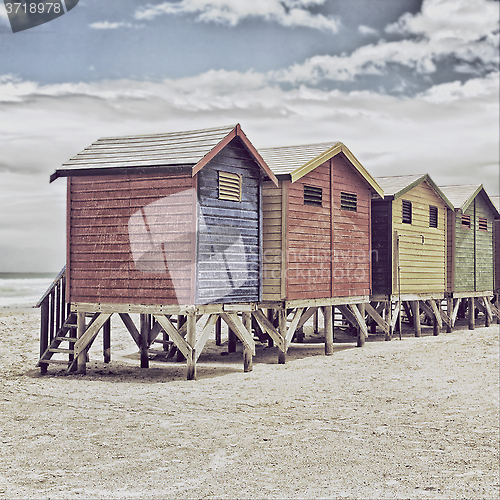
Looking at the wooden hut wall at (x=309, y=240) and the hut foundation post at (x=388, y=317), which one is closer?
the wooden hut wall at (x=309, y=240)

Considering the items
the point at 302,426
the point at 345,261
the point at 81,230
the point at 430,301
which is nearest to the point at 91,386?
the point at 81,230

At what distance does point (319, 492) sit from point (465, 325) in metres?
22.5

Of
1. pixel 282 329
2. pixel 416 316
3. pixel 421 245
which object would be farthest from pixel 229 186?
pixel 416 316

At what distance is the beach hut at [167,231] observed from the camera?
1290 cm

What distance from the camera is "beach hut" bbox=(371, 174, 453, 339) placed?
20.4 meters

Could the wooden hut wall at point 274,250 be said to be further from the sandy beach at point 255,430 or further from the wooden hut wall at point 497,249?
the wooden hut wall at point 497,249

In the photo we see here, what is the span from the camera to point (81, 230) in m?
14.0

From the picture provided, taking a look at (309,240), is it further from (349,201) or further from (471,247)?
(471,247)

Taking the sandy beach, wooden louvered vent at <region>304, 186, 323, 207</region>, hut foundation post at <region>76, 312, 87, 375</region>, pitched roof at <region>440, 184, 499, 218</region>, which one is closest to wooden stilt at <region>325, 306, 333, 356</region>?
the sandy beach

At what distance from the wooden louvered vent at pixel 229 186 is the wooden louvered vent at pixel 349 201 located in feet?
15.4

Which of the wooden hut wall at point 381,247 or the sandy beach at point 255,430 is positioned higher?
the wooden hut wall at point 381,247

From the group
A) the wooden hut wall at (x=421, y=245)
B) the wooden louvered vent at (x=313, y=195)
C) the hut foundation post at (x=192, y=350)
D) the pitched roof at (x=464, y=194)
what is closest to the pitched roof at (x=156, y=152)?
the wooden louvered vent at (x=313, y=195)

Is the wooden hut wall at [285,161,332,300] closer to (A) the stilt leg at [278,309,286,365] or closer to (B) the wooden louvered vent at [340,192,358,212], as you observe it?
(A) the stilt leg at [278,309,286,365]

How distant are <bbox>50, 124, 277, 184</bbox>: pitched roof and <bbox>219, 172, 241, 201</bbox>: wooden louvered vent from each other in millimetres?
702
